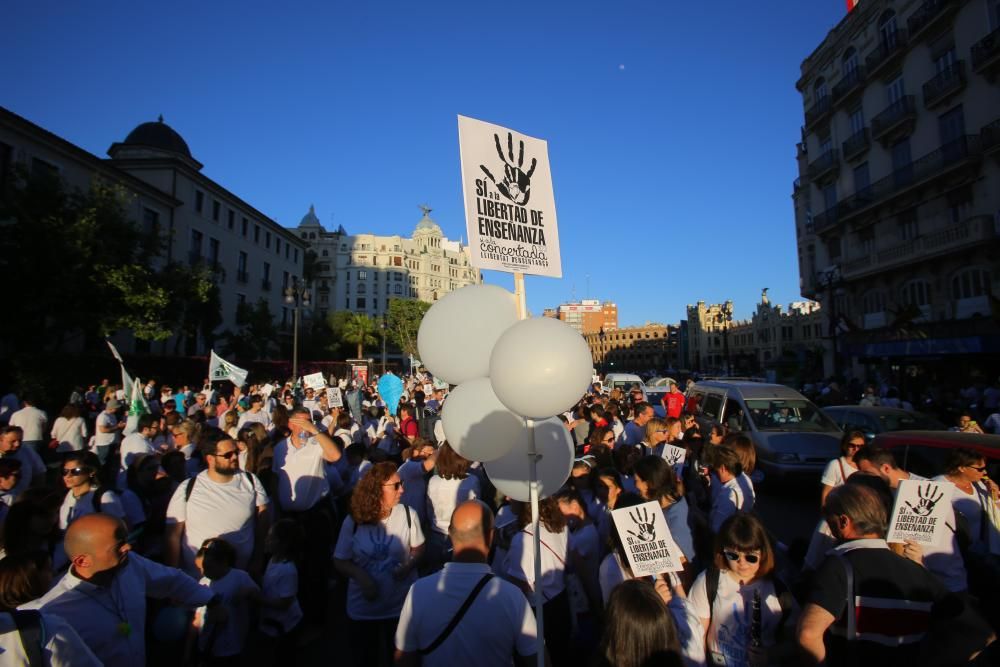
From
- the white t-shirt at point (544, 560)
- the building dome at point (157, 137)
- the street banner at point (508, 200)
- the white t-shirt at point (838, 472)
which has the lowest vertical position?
the white t-shirt at point (544, 560)

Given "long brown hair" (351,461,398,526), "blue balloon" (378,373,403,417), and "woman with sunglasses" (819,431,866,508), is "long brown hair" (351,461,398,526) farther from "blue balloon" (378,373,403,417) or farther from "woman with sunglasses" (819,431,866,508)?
"blue balloon" (378,373,403,417)

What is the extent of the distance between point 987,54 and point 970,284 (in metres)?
8.78

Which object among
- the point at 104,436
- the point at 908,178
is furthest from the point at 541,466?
the point at 908,178

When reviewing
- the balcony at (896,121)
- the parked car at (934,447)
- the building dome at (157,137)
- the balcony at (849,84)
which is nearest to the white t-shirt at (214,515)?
the parked car at (934,447)

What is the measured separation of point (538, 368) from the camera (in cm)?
255

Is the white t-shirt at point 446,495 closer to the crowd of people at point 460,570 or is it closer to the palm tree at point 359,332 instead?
the crowd of people at point 460,570

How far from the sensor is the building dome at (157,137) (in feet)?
120

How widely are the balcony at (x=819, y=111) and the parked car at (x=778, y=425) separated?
1060 inches

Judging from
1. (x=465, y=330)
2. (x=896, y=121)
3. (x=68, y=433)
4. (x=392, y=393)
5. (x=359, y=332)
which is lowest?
(x=68, y=433)

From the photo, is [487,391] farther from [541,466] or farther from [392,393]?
[392,393]

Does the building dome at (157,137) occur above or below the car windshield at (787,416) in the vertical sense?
above

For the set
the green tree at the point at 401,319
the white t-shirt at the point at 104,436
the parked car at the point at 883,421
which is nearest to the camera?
the white t-shirt at the point at 104,436

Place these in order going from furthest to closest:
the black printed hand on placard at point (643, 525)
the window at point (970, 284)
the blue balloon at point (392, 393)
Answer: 1. the window at point (970, 284)
2. the blue balloon at point (392, 393)
3. the black printed hand on placard at point (643, 525)

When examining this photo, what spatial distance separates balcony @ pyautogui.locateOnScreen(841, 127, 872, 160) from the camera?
25.8 metres
